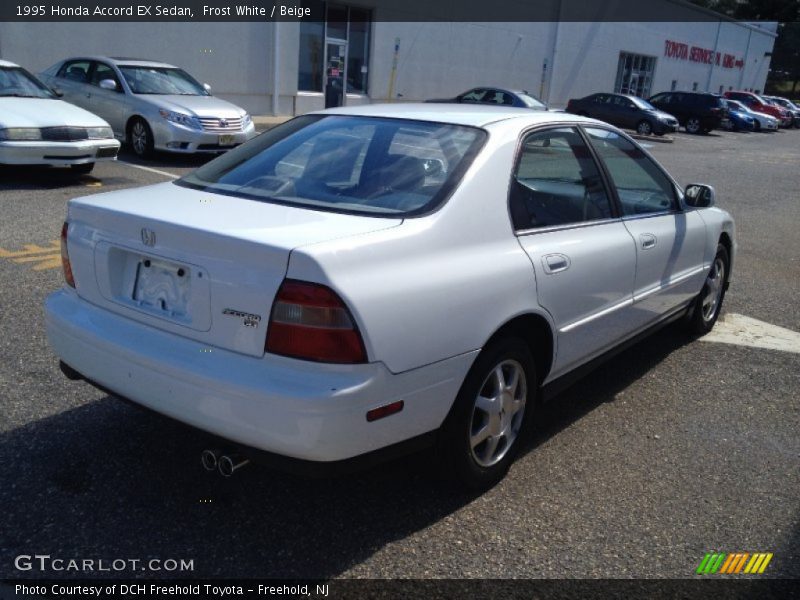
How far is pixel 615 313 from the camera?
4.00 meters

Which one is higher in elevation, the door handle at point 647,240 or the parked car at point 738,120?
the door handle at point 647,240

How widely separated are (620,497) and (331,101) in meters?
22.4

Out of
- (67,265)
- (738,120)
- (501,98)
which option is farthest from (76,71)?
(738,120)

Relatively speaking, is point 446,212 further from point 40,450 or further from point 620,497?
point 40,450

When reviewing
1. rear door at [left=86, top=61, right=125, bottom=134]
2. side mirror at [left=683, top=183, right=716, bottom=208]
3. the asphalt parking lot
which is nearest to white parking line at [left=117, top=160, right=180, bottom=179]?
rear door at [left=86, top=61, right=125, bottom=134]

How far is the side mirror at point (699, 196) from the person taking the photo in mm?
4891

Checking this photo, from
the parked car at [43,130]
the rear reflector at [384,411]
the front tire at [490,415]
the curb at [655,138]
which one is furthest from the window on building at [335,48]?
the rear reflector at [384,411]

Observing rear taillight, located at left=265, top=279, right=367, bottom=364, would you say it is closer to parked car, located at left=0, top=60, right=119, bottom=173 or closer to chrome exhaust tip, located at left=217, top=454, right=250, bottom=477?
chrome exhaust tip, located at left=217, top=454, right=250, bottom=477

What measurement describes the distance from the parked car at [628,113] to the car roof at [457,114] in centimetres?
2453

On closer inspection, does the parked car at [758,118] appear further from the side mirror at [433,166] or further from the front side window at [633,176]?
the side mirror at [433,166]

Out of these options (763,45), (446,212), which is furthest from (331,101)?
(763,45)

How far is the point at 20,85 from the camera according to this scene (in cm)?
1046

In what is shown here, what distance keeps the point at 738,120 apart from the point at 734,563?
38.3 m

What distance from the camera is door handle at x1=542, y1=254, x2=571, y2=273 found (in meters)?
3.38
